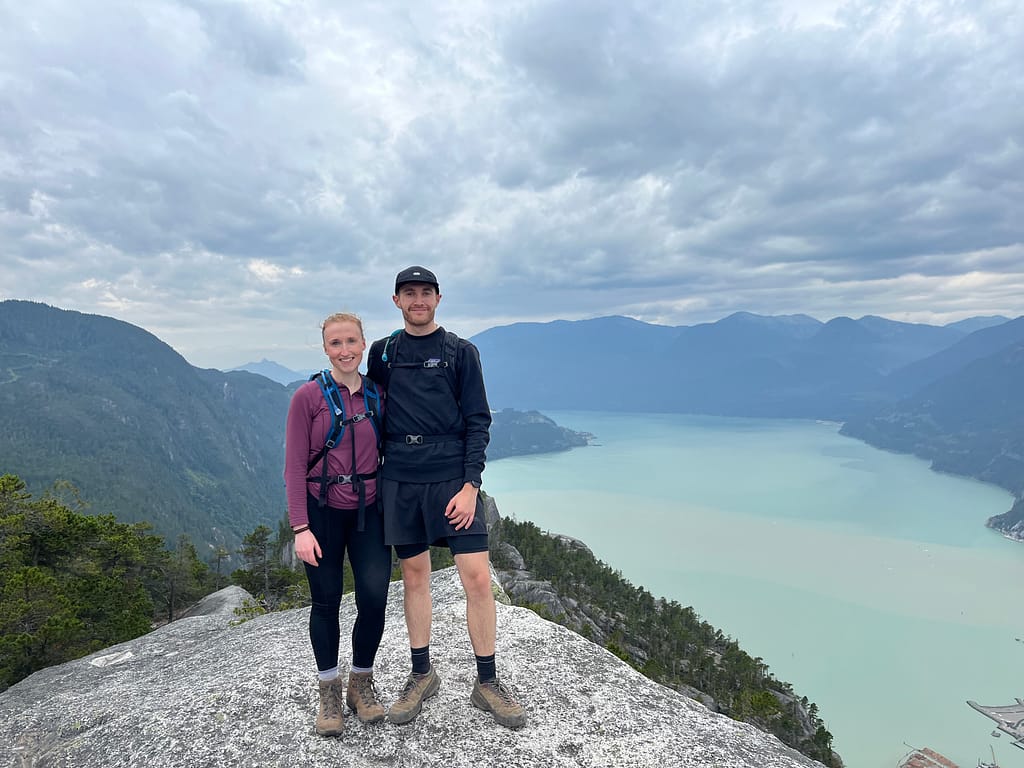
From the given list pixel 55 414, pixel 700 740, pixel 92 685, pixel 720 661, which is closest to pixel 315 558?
pixel 700 740

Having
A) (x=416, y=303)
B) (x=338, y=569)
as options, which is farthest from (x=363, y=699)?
(x=416, y=303)

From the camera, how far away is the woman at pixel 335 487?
13.9 feet

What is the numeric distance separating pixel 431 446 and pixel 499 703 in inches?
93.5

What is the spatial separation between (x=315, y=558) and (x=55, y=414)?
720 feet

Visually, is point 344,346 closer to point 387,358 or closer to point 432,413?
point 387,358

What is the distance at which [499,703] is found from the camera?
15.6 ft

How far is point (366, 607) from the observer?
454 cm

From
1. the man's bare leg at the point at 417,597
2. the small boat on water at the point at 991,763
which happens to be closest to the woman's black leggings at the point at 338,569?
the man's bare leg at the point at 417,597

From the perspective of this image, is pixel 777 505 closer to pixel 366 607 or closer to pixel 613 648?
pixel 613 648

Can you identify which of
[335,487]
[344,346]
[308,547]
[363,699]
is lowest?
[363,699]

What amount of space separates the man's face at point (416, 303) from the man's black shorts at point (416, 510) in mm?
1326

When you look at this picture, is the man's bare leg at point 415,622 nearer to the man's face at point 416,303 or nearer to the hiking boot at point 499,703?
the hiking boot at point 499,703

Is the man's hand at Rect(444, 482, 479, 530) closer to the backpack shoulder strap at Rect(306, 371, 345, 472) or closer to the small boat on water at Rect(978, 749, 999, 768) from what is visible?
the backpack shoulder strap at Rect(306, 371, 345, 472)

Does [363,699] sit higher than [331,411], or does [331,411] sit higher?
[331,411]
